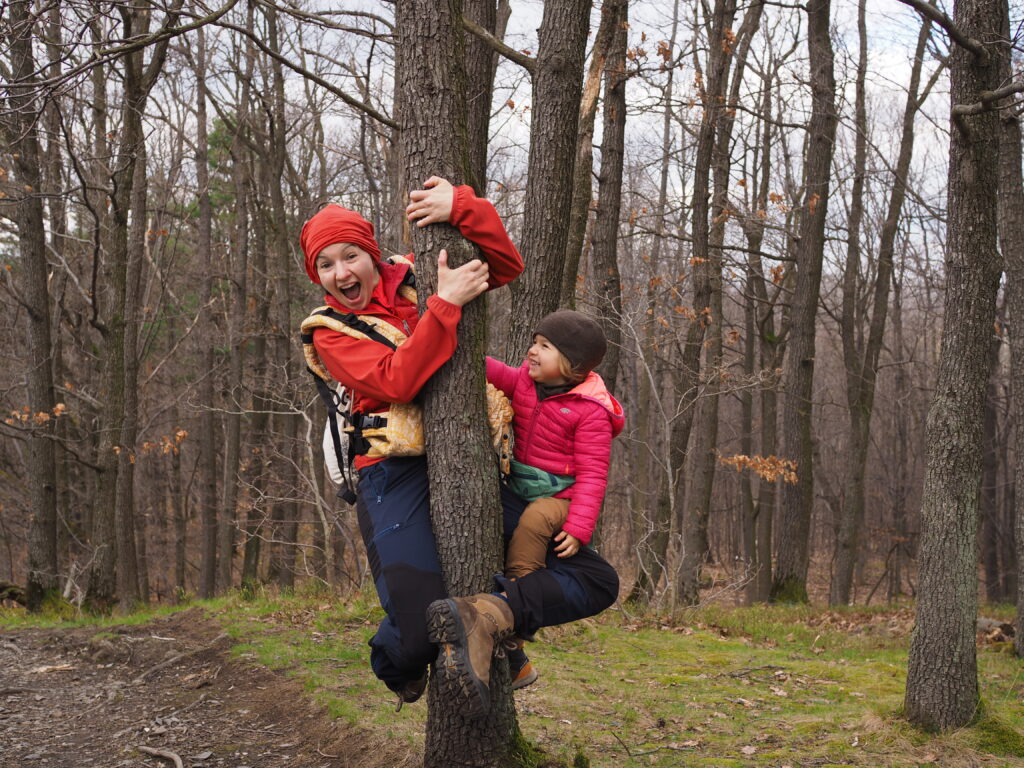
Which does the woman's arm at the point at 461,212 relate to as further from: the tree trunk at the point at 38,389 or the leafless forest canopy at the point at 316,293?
the tree trunk at the point at 38,389

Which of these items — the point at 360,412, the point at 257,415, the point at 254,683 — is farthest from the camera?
the point at 257,415

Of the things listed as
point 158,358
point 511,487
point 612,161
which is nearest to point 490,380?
point 511,487

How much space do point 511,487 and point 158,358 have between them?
71.6ft

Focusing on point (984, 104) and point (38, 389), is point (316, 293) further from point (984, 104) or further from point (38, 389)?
point (984, 104)

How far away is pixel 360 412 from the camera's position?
3.13m

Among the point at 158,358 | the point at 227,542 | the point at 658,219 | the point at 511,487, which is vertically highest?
the point at 658,219

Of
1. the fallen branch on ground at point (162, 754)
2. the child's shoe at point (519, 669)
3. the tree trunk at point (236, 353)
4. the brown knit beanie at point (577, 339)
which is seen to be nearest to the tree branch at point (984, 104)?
the brown knit beanie at point (577, 339)

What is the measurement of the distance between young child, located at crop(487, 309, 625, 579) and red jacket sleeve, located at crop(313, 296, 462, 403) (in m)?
0.60

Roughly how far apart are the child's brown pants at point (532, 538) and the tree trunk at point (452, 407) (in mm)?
125

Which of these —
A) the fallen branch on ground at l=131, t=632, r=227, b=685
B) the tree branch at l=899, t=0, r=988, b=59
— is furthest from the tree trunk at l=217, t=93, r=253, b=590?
the tree branch at l=899, t=0, r=988, b=59

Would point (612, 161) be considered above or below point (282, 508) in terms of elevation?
above

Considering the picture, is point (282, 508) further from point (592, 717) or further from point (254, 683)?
point (592, 717)

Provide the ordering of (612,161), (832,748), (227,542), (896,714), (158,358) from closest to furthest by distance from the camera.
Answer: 1. (832,748)
2. (896,714)
3. (612,161)
4. (227,542)
5. (158,358)

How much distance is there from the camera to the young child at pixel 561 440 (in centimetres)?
314
